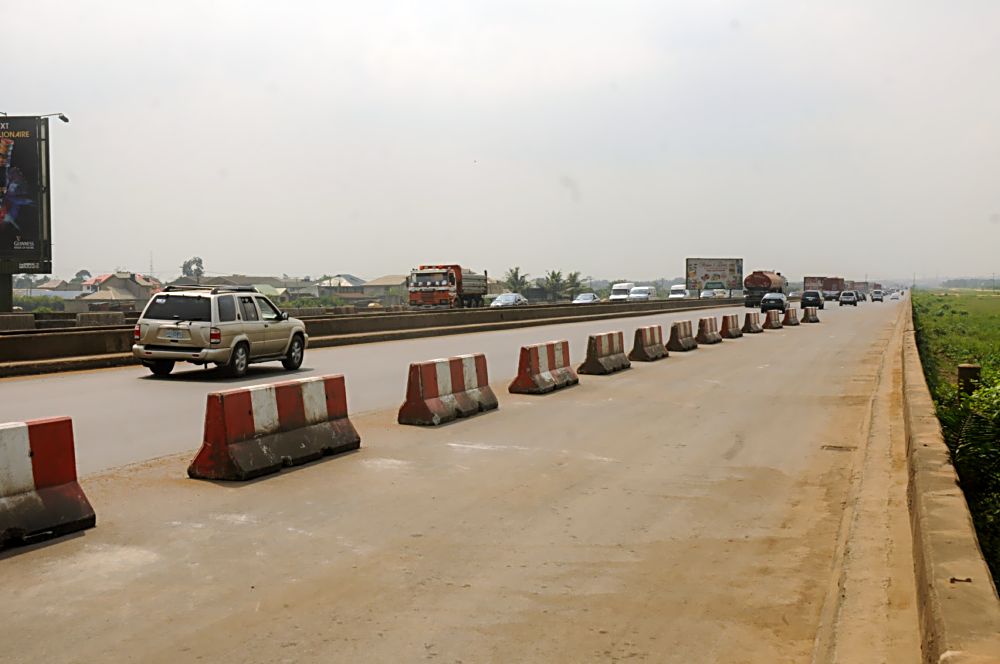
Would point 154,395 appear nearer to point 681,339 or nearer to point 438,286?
point 681,339

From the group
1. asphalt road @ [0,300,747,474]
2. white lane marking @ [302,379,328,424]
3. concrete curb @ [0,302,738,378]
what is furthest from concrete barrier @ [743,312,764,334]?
white lane marking @ [302,379,328,424]

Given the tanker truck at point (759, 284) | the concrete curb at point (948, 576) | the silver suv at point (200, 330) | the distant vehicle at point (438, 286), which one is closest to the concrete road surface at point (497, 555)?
the concrete curb at point (948, 576)

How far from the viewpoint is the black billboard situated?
4403cm

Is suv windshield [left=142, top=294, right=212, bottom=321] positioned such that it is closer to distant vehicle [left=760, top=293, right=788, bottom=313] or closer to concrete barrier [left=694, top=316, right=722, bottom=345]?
concrete barrier [left=694, top=316, right=722, bottom=345]

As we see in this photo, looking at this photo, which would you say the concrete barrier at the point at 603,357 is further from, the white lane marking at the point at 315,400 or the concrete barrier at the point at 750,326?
the concrete barrier at the point at 750,326

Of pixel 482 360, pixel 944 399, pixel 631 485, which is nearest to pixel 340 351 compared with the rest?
pixel 482 360

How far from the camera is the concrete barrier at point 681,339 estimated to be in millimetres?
26812

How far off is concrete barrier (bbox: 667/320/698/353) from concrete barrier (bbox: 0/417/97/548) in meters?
21.0

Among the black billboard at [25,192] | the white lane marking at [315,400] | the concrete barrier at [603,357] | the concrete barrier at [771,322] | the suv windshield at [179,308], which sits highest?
the black billboard at [25,192]

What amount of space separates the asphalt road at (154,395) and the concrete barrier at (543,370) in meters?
1.92

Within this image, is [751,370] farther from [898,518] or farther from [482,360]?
[898,518]

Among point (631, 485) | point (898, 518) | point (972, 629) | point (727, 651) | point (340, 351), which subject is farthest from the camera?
point (340, 351)

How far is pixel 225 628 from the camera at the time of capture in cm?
493

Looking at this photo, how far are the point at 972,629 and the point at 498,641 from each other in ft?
6.69
